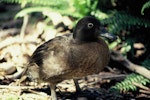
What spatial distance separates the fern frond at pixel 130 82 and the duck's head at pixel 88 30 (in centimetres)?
91

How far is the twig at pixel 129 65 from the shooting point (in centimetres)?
644

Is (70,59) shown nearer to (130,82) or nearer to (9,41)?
(130,82)

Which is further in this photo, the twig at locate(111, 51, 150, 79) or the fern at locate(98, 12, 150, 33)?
→ the fern at locate(98, 12, 150, 33)

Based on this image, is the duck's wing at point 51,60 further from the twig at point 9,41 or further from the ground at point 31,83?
the twig at point 9,41

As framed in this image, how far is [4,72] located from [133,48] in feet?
6.86

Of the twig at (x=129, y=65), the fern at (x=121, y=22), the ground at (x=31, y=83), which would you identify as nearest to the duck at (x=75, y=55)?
the ground at (x=31, y=83)

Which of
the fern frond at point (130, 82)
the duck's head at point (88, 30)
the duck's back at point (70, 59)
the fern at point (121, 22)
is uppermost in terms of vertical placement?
the fern at point (121, 22)

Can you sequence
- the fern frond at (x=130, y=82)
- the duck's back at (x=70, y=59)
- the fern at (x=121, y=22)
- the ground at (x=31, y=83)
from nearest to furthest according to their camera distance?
the duck's back at (x=70, y=59) → the ground at (x=31, y=83) → the fern frond at (x=130, y=82) → the fern at (x=121, y=22)

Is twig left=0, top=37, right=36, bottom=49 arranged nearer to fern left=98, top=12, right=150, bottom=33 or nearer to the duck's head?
fern left=98, top=12, right=150, bottom=33

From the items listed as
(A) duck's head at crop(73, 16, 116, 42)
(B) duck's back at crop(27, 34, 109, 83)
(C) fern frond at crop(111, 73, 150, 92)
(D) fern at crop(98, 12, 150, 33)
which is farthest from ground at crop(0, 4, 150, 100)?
(A) duck's head at crop(73, 16, 116, 42)

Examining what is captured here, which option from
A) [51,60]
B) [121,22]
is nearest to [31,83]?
[51,60]

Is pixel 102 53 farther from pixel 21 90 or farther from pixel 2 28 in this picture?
pixel 2 28

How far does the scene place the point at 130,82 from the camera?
251 inches

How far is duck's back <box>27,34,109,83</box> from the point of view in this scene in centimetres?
545
